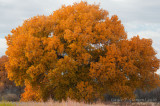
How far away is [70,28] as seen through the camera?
2364 cm

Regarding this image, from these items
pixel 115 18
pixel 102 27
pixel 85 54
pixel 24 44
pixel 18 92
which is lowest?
pixel 18 92

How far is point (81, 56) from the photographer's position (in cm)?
2244

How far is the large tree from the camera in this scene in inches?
875

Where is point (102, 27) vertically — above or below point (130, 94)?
above

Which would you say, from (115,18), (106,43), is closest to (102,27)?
(106,43)

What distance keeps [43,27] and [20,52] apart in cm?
409

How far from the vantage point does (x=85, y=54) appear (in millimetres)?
21922

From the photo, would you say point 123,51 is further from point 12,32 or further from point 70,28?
point 12,32

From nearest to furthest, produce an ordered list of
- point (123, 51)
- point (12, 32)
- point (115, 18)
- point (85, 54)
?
point (85, 54), point (123, 51), point (115, 18), point (12, 32)

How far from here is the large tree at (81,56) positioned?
22219mm

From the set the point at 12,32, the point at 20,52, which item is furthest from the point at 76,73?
the point at 12,32

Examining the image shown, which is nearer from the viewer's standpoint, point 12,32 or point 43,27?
point 43,27

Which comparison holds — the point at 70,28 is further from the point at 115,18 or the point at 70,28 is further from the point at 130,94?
the point at 130,94

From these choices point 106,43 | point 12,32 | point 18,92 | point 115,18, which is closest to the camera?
point 106,43
